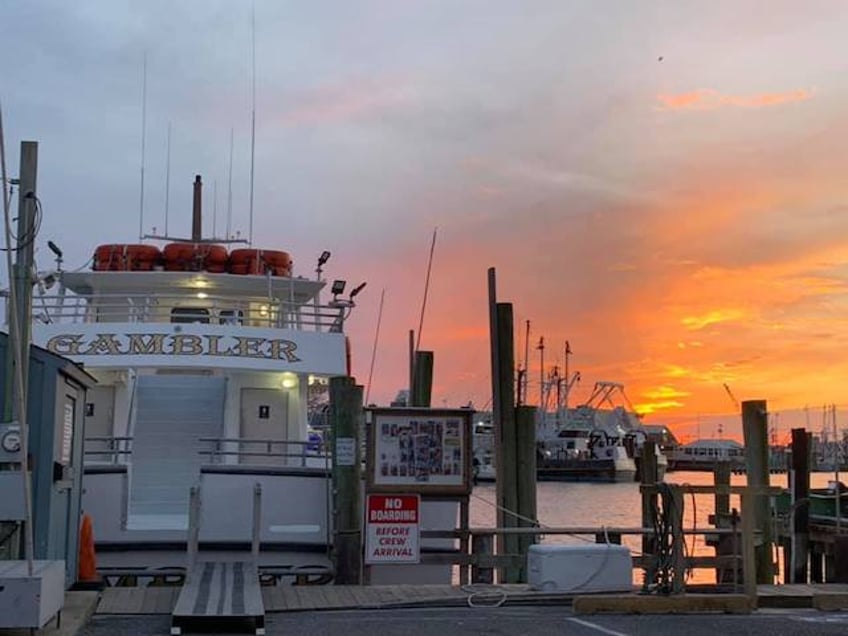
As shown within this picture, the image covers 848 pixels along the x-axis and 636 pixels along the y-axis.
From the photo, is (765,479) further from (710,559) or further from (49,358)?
(49,358)

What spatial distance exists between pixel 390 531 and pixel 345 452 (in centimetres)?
120

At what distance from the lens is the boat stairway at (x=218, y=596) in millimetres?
8672

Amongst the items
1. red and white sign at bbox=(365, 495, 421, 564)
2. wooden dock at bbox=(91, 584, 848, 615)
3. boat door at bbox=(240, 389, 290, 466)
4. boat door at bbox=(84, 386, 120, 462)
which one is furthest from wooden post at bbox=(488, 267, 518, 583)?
boat door at bbox=(84, 386, 120, 462)

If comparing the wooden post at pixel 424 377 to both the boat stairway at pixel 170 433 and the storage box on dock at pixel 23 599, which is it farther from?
the storage box on dock at pixel 23 599

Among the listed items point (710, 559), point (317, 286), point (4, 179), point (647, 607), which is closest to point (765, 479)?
point (710, 559)

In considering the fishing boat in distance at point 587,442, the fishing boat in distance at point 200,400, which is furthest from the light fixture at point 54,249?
the fishing boat in distance at point 587,442

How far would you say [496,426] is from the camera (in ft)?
46.9

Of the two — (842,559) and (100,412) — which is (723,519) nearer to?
(842,559)

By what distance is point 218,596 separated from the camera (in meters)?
9.56

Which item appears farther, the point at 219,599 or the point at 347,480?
the point at 347,480

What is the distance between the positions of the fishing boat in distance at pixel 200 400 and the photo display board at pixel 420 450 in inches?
70.0

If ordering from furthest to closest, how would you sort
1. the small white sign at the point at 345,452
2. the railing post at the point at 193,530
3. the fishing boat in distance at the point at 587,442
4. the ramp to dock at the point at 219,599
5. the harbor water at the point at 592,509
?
the fishing boat in distance at the point at 587,442 → the harbor water at the point at 592,509 → the small white sign at the point at 345,452 → the railing post at the point at 193,530 → the ramp to dock at the point at 219,599

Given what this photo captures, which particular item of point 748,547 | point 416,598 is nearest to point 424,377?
point 416,598

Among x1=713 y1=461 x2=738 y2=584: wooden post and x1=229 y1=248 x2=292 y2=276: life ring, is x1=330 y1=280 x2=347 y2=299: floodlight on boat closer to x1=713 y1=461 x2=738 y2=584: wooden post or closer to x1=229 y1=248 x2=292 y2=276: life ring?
x1=229 y1=248 x2=292 y2=276: life ring
